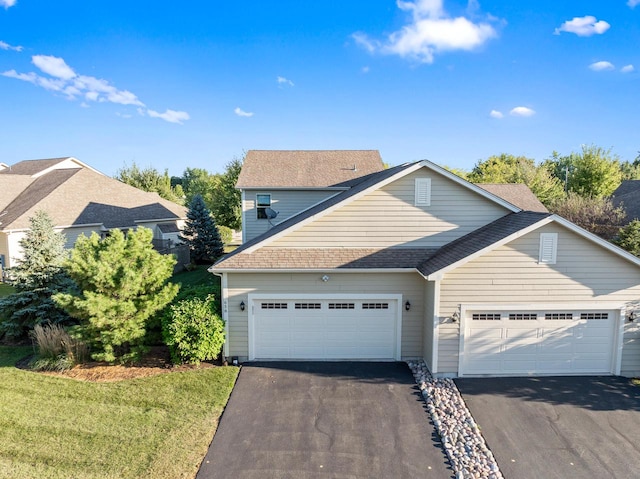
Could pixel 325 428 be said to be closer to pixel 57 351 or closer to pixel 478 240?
pixel 478 240

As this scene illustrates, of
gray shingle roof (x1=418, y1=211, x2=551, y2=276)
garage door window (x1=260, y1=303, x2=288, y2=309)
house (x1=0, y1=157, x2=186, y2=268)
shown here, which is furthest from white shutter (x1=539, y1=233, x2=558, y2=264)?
house (x1=0, y1=157, x2=186, y2=268)

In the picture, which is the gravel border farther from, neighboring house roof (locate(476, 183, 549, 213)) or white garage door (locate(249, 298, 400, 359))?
neighboring house roof (locate(476, 183, 549, 213))

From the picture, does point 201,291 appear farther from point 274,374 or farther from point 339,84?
point 339,84

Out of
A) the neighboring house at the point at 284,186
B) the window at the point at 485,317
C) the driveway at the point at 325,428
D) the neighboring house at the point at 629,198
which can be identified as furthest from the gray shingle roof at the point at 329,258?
the neighboring house at the point at 629,198

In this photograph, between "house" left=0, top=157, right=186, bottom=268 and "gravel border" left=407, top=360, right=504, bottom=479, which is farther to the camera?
"house" left=0, top=157, right=186, bottom=268

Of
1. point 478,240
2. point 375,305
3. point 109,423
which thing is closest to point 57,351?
point 109,423

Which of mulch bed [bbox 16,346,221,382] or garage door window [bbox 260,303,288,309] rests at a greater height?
garage door window [bbox 260,303,288,309]

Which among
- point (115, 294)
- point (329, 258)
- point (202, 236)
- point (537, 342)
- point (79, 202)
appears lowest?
point (537, 342)
